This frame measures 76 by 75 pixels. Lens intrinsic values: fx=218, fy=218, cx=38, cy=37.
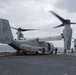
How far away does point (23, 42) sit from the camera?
4634 centimetres

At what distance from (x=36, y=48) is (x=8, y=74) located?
104ft

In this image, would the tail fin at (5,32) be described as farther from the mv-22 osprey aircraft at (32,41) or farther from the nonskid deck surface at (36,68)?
the nonskid deck surface at (36,68)

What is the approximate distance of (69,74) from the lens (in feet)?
51.4

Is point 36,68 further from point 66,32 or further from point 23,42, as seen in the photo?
point 23,42

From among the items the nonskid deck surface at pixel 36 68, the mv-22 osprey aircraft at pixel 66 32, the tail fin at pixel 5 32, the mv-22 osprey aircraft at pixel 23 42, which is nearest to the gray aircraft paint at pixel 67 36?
the mv-22 osprey aircraft at pixel 66 32

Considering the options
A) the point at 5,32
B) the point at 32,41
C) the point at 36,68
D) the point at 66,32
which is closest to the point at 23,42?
the point at 32,41

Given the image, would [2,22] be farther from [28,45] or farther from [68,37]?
[68,37]

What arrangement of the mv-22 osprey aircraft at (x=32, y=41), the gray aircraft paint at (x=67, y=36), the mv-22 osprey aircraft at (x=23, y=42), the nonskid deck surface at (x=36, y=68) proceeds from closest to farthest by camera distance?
1. the nonskid deck surface at (x=36, y=68)
2. the mv-22 osprey aircraft at (x=23, y=42)
3. the mv-22 osprey aircraft at (x=32, y=41)
4. the gray aircraft paint at (x=67, y=36)

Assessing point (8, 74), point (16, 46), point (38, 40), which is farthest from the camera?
point (38, 40)

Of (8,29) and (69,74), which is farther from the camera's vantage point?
(8,29)

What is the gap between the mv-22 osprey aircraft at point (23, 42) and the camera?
3878cm

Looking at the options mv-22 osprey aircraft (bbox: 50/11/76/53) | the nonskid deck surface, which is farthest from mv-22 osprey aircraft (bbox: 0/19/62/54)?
the nonskid deck surface

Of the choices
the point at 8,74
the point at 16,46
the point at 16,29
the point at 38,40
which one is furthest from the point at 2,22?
the point at 8,74

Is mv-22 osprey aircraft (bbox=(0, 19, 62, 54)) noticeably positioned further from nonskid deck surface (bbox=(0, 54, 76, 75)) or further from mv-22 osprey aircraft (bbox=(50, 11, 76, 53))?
nonskid deck surface (bbox=(0, 54, 76, 75))
